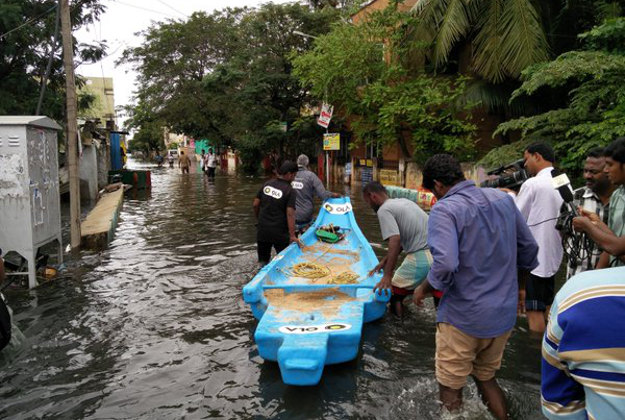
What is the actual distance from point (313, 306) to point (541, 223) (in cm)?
242

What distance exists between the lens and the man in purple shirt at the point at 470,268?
9.58ft

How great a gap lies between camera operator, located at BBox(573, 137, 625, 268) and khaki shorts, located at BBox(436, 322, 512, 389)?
0.86m

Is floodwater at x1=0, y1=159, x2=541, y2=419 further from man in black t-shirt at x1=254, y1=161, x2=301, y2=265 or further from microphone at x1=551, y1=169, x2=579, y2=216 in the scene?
microphone at x1=551, y1=169, x2=579, y2=216

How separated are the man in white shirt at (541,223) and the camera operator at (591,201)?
0.27 metres

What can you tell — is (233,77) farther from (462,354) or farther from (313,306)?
(462,354)

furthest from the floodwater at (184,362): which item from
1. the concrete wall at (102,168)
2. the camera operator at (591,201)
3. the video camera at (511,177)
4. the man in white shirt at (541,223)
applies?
the concrete wall at (102,168)

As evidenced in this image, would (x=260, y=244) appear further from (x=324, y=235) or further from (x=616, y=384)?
(x=616, y=384)

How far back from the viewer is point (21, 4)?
47.3ft

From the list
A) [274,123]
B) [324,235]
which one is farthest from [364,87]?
[324,235]

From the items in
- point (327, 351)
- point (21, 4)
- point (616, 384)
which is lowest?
point (327, 351)

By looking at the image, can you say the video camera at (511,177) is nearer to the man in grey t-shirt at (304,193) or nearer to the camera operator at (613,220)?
the camera operator at (613,220)

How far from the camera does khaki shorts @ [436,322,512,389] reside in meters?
3.07

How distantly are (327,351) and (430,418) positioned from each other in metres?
1.00

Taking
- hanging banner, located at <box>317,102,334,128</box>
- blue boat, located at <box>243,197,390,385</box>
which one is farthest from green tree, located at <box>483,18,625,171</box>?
hanging banner, located at <box>317,102,334,128</box>
